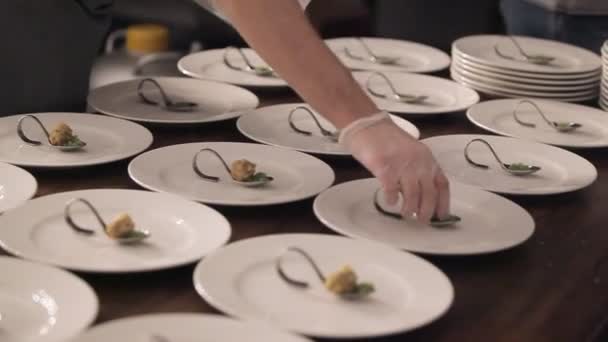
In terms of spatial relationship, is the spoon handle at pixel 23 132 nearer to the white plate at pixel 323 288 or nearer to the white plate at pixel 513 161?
the white plate at pixel 323 288

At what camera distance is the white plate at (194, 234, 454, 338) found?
1.07 meters

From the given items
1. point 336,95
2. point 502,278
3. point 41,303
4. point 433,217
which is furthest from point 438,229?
point 41,303

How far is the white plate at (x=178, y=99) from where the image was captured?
5.95 feet

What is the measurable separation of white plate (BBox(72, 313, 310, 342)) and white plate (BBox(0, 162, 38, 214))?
425mm

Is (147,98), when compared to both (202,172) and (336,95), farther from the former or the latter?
(336,95)

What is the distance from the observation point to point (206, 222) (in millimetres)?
1324

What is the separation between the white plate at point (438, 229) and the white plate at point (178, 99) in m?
0.45

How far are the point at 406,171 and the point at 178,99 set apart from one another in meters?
0.72

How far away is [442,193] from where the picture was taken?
1376mm

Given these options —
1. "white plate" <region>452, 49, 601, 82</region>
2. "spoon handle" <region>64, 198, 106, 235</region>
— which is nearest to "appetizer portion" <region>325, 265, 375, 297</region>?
"spoon handle" <region>64, 198, 106, 235</region>

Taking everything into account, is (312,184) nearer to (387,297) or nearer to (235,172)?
(235,172)

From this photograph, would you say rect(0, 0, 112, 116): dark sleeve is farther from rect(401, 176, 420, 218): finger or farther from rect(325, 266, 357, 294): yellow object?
rect(325, 266, 357, 294): yellow object

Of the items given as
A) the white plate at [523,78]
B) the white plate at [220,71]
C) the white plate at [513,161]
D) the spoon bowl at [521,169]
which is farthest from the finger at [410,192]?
the white plate at [523,78]

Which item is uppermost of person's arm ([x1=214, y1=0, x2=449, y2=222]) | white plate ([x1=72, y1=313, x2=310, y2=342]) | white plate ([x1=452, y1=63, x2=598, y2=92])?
person's arm ([x1=214, y1=0, x2=449, y2=222])
